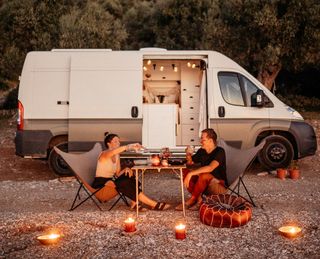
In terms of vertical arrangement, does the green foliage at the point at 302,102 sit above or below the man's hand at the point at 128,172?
above

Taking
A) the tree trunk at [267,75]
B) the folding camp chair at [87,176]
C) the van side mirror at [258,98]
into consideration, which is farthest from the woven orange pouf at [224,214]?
the tree trunk at [267,75]

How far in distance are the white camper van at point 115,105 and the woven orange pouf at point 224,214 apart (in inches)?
145

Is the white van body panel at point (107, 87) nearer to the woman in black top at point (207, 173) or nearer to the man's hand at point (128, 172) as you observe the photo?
the woman in black top at point (207, 173)

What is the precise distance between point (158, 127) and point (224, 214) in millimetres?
4619

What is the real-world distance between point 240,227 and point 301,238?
2.45 ft

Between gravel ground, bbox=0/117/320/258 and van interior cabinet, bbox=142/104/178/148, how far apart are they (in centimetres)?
183

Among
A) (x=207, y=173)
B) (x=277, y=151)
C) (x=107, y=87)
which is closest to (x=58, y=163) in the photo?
(x=107, y=87)

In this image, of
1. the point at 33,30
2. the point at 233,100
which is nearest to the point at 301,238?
the point at 233,100

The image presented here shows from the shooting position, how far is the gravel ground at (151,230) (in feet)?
17.2

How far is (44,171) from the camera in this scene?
37.0 feet

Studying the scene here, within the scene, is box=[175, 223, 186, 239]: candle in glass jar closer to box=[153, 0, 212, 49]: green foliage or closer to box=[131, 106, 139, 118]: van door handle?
box=[131, 106, 139, 118]: van door handle

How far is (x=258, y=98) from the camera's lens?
993cm

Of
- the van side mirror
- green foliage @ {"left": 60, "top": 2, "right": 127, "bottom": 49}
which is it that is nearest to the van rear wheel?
the van side mirror

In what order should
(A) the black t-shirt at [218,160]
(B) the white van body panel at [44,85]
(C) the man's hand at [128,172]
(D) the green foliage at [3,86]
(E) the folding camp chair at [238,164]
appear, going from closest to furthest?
(C) the man's hand at [128,172]
(A) the black t-shirt at [218,160]
(E) the folding camp chair at [238,164]
(B) the white van body panel at [44,85]
(D) the green foliage at [3,86]
